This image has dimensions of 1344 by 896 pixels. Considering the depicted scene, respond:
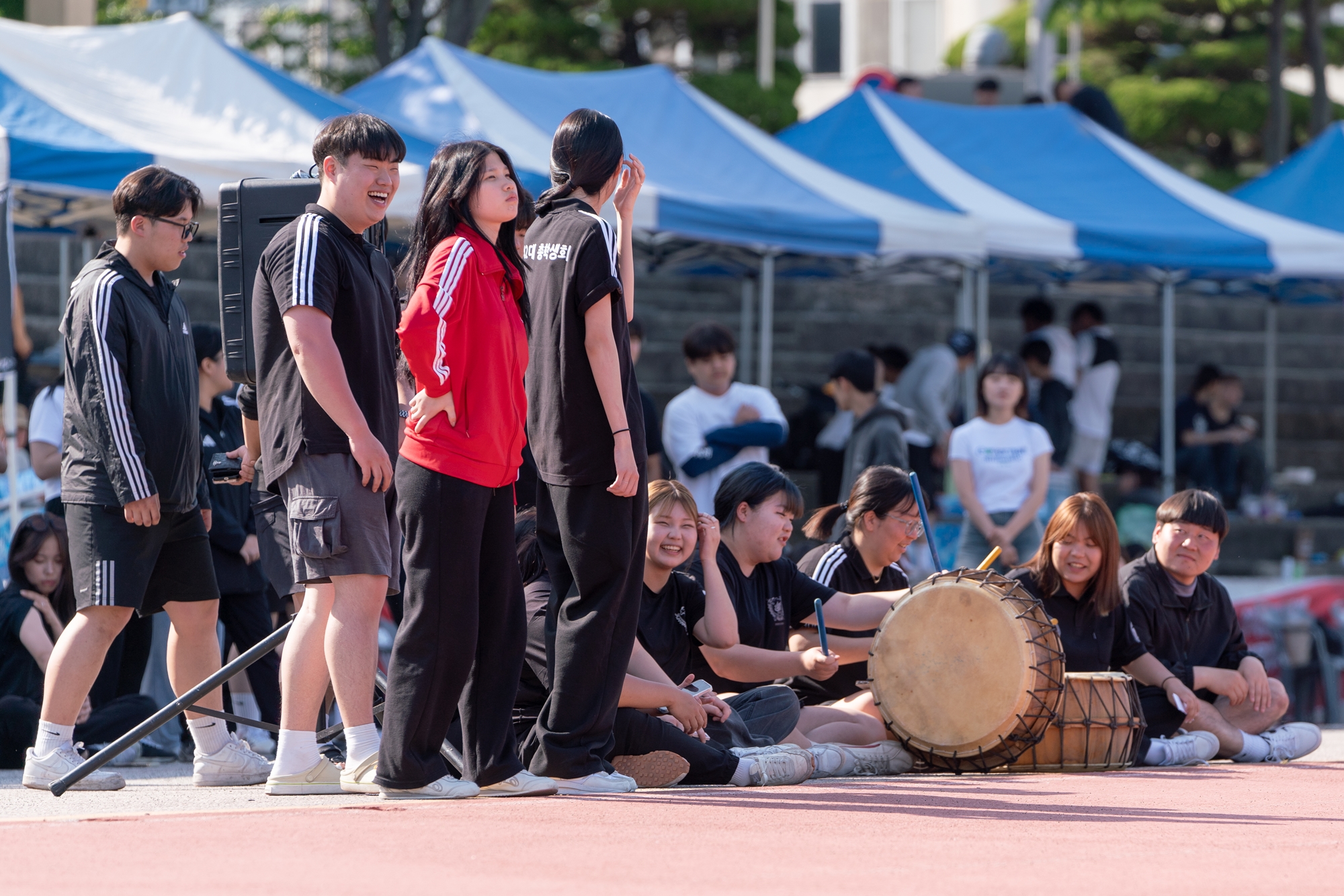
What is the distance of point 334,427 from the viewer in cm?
455

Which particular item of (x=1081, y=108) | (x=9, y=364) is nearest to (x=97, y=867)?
(x=9, y=364)

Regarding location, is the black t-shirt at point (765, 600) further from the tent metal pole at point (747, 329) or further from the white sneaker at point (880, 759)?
the tent metal pole at point (747, 329)

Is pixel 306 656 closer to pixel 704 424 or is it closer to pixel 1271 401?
pixel 704 424

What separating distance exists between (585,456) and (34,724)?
2.73 m

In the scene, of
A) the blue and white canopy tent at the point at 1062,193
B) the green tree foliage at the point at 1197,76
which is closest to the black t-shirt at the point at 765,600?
the blue and white canopy tent at the point at 1062,193

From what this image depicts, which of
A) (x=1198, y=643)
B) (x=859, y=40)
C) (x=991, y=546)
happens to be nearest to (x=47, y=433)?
(x=991, y=546)

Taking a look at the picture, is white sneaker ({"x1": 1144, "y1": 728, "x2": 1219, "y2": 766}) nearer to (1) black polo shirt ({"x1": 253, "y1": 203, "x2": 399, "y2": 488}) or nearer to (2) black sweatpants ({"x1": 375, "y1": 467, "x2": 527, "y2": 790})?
(2) black sweatpants ({"x1": 375, "y1": 467, "x2": 527, "y2": 790})

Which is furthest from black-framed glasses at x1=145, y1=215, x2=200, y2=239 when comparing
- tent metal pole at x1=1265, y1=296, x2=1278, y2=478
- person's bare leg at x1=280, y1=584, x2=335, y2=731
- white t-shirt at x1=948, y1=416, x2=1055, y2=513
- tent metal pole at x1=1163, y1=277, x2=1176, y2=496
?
tent metal pole at x1=1265, y1=296, x2=1278, y2=478

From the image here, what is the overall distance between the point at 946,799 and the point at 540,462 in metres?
1.51

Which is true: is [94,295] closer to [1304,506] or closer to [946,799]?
[946,799]

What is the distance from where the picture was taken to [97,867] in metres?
3.45

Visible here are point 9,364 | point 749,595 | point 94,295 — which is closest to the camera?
point 94,295

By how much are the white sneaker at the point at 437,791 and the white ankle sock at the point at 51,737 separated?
3.95ft

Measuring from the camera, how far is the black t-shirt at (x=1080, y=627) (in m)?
6.92
